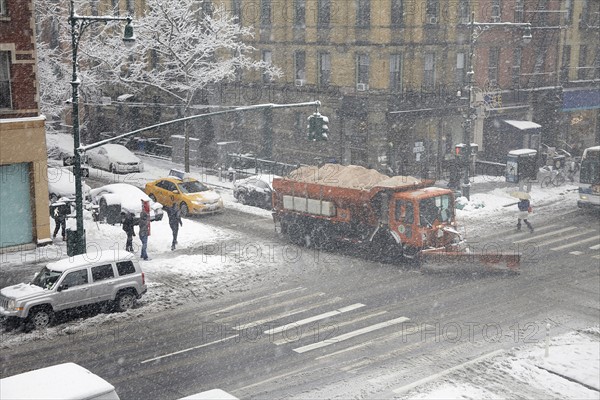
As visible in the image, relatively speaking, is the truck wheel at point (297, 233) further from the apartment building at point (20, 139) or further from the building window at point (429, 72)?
the building window at point (429, 72)

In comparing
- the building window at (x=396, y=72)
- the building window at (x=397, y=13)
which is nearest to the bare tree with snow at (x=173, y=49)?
the building window at (x=396, y=72)

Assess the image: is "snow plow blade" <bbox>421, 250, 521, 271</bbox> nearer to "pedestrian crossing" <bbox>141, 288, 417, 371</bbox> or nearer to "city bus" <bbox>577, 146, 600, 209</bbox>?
"pedestrian crossing" <bbox>141, 288, 417, 371</bbox>

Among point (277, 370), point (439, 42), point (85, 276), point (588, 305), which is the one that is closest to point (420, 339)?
point (277, 370)

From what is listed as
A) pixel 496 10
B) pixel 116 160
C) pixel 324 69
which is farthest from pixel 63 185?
pixel 496 10

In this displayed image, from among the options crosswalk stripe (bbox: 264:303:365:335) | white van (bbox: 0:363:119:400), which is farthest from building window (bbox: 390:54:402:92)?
white van (bbox: 0:363:119:400)

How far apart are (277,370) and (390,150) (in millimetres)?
25118

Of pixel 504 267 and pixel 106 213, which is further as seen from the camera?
pixel 106 213

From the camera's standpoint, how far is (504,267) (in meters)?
23.4

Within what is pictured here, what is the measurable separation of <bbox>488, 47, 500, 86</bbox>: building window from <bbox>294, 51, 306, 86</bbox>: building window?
10.8 metres

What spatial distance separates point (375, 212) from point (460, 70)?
2046cm

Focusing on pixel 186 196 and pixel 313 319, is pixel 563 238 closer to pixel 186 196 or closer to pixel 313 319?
pixel 313 319

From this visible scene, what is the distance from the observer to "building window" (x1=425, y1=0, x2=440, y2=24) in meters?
40.2

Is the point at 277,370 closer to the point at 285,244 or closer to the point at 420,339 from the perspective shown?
the point at 420,339

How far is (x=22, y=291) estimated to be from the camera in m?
19.1
